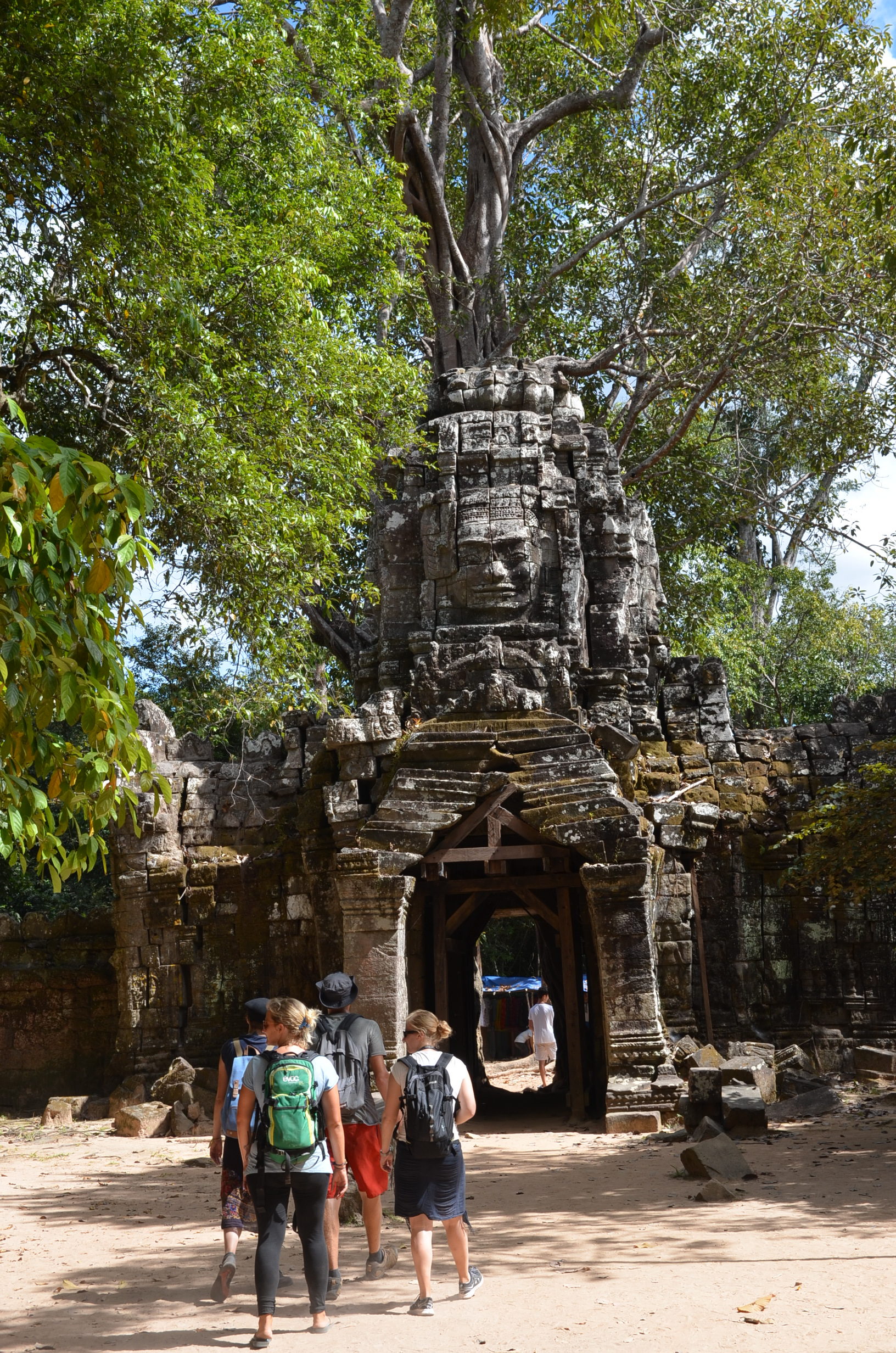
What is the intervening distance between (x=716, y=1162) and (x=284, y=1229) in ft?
12.3

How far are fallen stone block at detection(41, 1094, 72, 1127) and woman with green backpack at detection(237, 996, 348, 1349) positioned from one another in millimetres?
8226

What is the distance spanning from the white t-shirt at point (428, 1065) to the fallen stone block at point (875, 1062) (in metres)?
7.92

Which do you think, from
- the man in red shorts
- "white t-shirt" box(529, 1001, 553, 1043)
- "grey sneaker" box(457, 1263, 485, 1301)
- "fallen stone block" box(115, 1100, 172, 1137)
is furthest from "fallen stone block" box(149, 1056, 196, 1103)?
"grey sneaker" box(457, 1263, 485, 1301)

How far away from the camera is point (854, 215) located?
57.6 ft

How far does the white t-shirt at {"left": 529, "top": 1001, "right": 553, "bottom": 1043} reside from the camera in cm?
1533

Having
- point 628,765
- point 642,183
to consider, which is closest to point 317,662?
point 628,765

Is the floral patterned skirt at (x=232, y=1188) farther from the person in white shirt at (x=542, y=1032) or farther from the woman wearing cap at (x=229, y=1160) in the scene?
the person in white shirt at (x=542, y=1032)

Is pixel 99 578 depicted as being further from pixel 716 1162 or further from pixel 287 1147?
pixel 716 1162

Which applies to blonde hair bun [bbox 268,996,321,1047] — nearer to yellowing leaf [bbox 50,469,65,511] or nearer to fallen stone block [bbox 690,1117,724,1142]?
yellowing leaf [bbox 50,469,65,511]

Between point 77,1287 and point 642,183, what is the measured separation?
18.2 m

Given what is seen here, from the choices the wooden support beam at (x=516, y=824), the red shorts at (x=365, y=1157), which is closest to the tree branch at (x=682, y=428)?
the wooden support beam at (x=516, y=824)

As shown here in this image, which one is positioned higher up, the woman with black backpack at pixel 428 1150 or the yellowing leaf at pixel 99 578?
the yellowing leaf at pixel 99 578

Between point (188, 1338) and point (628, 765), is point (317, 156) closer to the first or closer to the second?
point (628, 765)

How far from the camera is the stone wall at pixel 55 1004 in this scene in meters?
13.8
